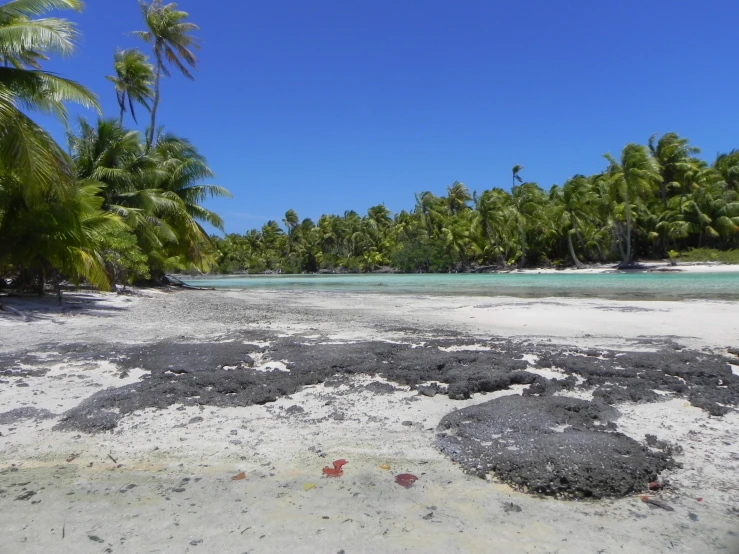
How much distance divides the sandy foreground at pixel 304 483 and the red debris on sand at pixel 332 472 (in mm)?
46

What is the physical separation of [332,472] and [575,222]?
51.3 m

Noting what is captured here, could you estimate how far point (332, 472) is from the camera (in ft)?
9.87

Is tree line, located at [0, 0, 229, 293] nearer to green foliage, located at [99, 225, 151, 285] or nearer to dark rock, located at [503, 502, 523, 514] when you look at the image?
green foliage, located at [99, 225, 151, 285]

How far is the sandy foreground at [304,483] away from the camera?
7.55ft

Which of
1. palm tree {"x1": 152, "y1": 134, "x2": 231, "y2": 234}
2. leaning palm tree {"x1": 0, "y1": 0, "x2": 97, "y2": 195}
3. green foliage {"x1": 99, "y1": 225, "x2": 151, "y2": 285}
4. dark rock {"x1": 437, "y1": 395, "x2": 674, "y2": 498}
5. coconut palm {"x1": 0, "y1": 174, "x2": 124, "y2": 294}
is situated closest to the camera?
dark rock {"x1": 437, "y1": 395, "x2": 674, "y2": 498}

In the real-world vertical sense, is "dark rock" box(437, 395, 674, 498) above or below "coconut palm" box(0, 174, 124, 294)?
below

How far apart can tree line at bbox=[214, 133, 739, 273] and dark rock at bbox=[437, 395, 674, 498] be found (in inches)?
1567

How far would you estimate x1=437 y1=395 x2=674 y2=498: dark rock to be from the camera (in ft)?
9.03

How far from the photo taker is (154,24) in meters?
28.0

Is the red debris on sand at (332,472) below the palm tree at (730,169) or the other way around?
below

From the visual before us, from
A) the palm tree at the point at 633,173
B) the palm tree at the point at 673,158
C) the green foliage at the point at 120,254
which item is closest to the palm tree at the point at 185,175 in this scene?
the green foliage at the point at 120,254

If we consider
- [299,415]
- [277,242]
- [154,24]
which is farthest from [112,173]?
[277,242]

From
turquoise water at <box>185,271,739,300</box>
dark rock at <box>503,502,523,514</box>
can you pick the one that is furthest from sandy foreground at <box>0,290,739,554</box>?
turquoise water at <box>185,271,739,300</box>

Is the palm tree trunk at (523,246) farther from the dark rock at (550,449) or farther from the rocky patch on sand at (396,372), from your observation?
the dark rock at (550,449)
